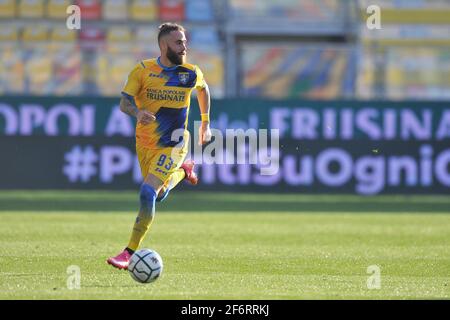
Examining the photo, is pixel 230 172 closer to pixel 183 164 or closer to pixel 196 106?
pixel 196 106

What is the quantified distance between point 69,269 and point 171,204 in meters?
9.67

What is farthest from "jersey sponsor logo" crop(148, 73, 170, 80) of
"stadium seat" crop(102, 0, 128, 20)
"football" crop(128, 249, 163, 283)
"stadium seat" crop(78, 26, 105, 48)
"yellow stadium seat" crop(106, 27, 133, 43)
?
"stadium seat" crop(102, 0, 128, 20)

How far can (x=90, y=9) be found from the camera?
25453 millimetres

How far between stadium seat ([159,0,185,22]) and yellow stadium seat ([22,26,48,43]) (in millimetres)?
2818

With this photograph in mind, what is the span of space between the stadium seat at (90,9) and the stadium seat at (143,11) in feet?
2.62

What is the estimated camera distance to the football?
888 centimetres

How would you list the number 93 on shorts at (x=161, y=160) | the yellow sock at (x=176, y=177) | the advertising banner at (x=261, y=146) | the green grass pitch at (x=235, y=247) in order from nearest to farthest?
the green grass pitch at (x=235, y=247) → the number 93 on shorts at (x=161, y=160) → the yellow sock at (x=176, y=177) → the advertising banner at (x=261, y=146)

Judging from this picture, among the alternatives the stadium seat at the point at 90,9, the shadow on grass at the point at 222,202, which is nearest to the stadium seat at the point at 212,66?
the shadow on grass at the point at 222,202

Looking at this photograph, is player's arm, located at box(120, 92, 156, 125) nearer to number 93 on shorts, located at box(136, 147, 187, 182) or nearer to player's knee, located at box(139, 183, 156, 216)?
number 93 on shorts, located at box(136, 147, 187, 182)

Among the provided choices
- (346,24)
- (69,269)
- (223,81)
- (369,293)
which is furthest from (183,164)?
(346,24)

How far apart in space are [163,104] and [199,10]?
51.6ft

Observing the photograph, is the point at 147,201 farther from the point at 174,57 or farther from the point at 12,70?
the point at 12,70

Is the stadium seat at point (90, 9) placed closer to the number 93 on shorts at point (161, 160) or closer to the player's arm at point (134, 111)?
the number 93 on shorts at point (161, 160)

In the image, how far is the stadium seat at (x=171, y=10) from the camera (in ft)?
84.0
